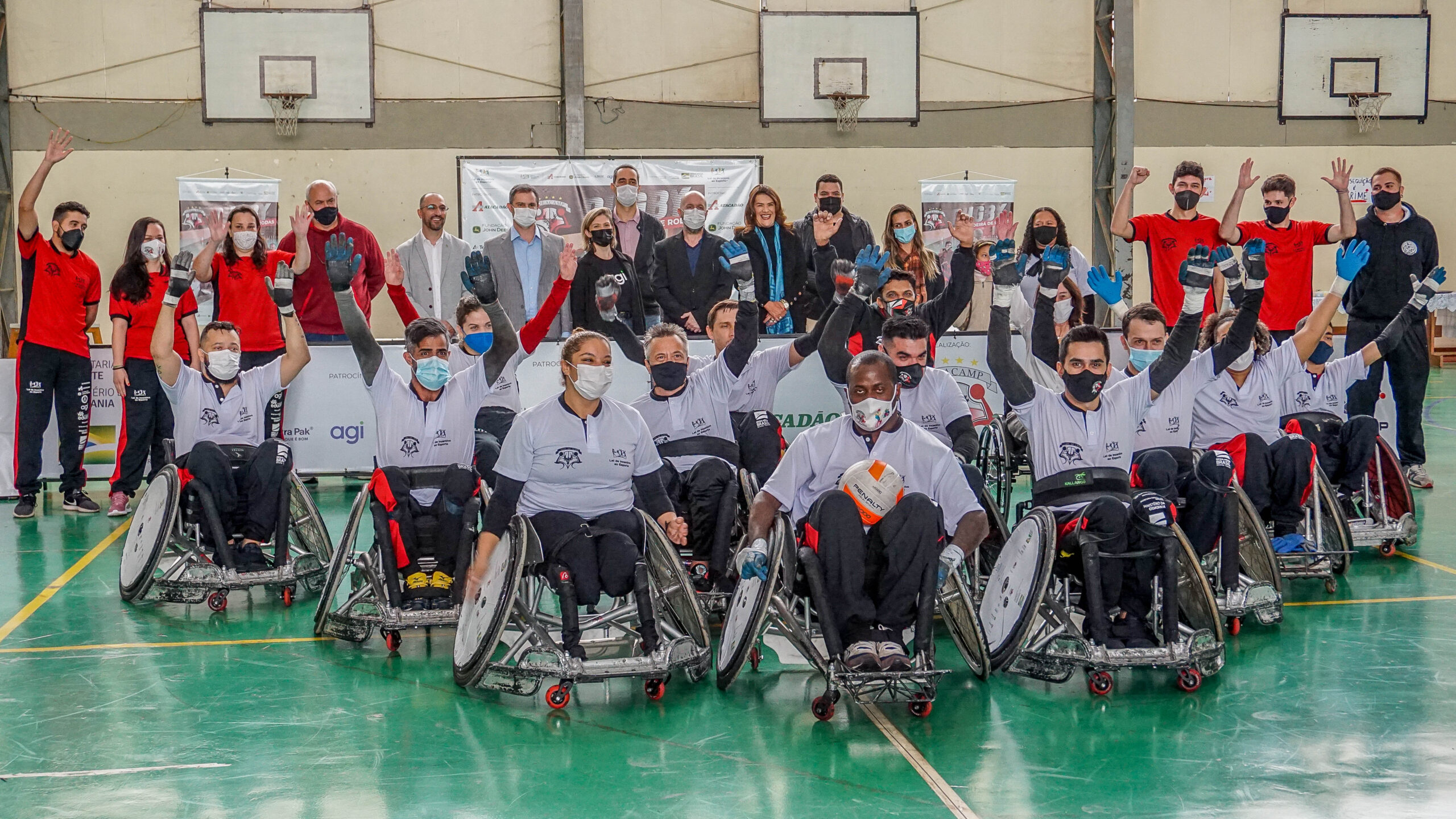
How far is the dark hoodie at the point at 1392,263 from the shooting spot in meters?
8.78

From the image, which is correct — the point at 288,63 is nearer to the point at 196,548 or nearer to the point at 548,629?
the point at 196,548

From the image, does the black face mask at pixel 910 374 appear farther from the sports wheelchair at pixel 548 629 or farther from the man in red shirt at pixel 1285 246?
the man in red shirt at pixel 1285 246

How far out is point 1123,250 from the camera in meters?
16.6

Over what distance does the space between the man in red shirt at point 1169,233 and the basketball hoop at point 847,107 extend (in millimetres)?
7872

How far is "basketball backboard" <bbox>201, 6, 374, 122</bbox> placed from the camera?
14.9m

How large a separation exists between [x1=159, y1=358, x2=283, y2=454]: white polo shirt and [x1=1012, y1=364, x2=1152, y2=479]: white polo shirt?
12.7ft

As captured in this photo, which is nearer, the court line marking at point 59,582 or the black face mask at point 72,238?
the court line marking at point 59,582

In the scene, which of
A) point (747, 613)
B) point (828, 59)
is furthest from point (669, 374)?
point (828, 59)

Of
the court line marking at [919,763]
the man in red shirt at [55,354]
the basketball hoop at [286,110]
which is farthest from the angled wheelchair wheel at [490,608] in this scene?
the basketball hoop at [286,110]

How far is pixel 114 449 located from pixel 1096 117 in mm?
12393

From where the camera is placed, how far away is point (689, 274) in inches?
340

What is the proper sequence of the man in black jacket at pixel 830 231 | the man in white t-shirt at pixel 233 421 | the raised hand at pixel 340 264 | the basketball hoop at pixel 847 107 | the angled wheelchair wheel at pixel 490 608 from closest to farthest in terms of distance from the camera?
the angled wheelchair wheel at pixel 490 608
the raised hand at pixel 340 264
the man in white t-shirt at pixel 233 421
the man in black jacket at pixel 830 231
the basketball hoop at pixel 847 107

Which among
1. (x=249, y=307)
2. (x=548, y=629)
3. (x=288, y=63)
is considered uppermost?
(x=288, y=63)

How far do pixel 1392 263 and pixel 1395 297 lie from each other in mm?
230
